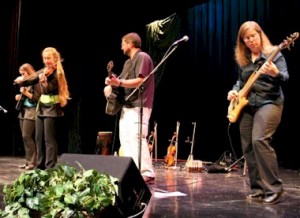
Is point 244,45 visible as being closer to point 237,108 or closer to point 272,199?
point 237,108

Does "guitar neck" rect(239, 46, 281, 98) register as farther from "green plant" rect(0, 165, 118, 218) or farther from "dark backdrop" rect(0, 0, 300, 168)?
"dark backdrop" rect(0, 0, 300, 168)

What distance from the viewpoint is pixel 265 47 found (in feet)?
12.0

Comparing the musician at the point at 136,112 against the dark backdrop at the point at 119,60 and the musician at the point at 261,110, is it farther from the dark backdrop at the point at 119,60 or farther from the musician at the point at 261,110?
the dark backdrop at the point at 119,60

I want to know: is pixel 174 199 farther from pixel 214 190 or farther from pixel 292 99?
pixel 292 99

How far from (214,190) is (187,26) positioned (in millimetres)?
4801

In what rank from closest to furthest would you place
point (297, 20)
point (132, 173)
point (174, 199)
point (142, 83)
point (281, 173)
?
1. point (132, 173)
2. point (174, 199)
3. point (142, 83)
4. point (281, 173)
5. point (297, 20)

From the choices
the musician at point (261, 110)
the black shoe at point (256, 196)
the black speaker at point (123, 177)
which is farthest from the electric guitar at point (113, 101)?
the black speaker at point (123, 177)

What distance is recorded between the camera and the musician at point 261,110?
11.4ft

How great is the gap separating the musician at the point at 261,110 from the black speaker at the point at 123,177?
4.11 feet

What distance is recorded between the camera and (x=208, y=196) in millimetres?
3836

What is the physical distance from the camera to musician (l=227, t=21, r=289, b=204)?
3467 millimetres

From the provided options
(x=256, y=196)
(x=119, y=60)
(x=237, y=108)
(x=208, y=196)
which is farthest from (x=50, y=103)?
(x=119, y=60)

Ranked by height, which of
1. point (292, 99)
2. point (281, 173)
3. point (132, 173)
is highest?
point (292, 99)

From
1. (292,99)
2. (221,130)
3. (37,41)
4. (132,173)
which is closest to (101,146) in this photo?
(221,130)
